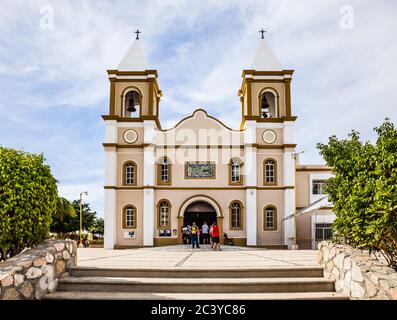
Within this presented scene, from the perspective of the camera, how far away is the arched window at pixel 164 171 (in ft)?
93.7

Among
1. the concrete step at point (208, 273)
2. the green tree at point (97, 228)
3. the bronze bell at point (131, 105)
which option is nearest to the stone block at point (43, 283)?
the concrete step at point (208, 273)

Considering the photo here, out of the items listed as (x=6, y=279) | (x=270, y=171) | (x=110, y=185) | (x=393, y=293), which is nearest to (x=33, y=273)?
(x=6, y=279)

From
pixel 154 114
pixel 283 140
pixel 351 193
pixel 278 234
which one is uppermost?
pixel 154 114

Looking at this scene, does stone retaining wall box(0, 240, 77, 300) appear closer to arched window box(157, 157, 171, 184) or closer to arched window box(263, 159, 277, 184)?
arched window box(157, 157, 171, 184)

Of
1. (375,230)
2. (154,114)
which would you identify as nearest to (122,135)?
(154,114)

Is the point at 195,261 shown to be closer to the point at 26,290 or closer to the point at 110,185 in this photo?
the point at 26,290

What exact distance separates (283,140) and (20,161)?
2284 centimetres

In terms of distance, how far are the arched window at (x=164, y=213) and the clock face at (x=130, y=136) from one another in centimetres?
447

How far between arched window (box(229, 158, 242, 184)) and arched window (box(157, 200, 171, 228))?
4.46 meters

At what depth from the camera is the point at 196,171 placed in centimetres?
2866

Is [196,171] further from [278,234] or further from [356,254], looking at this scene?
[356,254]
